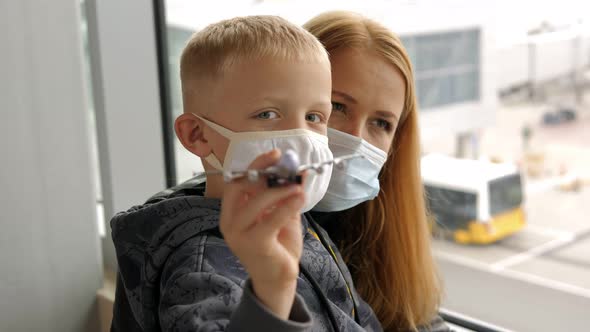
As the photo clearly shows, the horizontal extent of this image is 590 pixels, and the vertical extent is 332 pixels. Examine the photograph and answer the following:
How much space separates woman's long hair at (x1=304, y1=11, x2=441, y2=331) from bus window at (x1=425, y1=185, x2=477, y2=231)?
0.44 metres

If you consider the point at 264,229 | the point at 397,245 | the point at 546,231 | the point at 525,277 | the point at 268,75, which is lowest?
the point at 525,277

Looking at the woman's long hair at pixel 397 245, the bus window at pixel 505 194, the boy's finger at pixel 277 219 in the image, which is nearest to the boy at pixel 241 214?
the boy's finger at pixel 277 219

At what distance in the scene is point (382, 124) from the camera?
1254mm

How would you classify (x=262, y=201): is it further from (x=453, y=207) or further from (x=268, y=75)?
(x=453, y=207)

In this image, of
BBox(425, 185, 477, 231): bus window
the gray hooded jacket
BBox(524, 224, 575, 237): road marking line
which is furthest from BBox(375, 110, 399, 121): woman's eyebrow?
BBox(524, 224, 575, 237): road marking line

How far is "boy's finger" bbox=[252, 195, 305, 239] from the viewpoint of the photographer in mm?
729

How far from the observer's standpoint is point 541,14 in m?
1.60

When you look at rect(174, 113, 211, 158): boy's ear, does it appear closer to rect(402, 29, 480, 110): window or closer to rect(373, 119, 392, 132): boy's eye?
rect(373, 119, 392, 132): boy's eye

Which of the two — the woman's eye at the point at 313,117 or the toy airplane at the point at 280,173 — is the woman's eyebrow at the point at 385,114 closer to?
the woman's eye at the point at 313,117

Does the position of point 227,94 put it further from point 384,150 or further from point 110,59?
point 110,59

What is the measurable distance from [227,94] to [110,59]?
0.75 meters

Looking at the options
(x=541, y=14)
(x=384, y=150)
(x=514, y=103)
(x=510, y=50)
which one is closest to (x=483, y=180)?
(x=514, y=103)

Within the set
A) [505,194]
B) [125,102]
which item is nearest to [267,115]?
[125,102]

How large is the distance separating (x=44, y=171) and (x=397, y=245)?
78 cm
